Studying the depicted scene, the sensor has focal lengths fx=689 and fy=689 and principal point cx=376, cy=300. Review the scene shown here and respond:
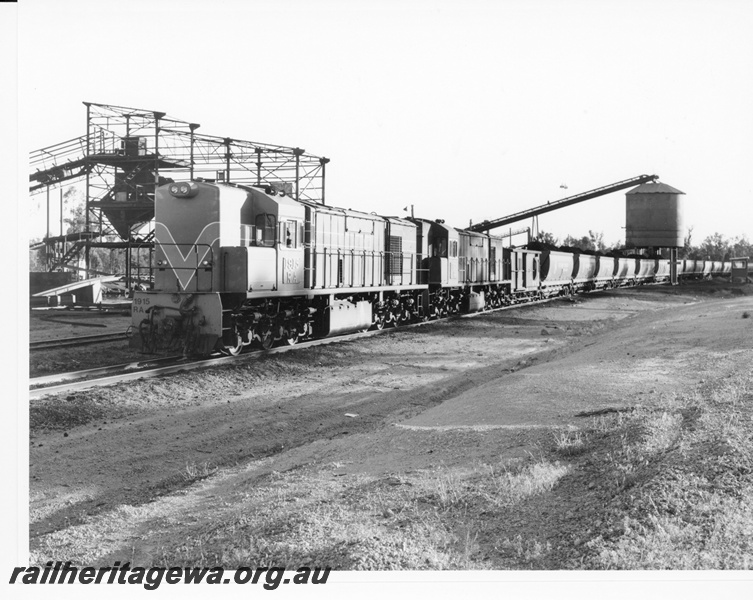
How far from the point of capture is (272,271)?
14.6 meters

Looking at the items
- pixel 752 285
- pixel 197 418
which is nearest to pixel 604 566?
pixel 197 418

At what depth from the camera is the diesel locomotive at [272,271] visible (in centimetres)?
1330

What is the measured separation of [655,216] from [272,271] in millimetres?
30263

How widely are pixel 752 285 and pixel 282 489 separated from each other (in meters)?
40.9

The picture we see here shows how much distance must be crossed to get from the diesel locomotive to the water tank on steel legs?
18077 mm

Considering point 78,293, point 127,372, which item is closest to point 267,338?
point 127,372

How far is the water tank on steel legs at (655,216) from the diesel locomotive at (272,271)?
18077mm

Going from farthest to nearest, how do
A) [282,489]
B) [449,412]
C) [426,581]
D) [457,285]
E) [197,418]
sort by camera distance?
[457,285], [197,418], [449,412], [282,489], [426,581]

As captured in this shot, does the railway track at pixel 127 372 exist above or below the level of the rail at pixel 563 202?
below

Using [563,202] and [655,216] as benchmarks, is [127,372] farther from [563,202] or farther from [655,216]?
[655,216]

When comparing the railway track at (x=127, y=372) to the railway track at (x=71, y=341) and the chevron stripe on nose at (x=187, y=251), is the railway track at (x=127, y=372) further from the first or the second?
the railway track at (x=71, y=341)

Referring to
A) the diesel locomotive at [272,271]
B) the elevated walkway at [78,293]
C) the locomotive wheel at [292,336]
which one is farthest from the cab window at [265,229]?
the elevated walkway at [78,293]

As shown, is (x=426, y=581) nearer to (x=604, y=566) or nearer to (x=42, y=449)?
(x=604, y=566)

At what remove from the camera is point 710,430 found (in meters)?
6.77
